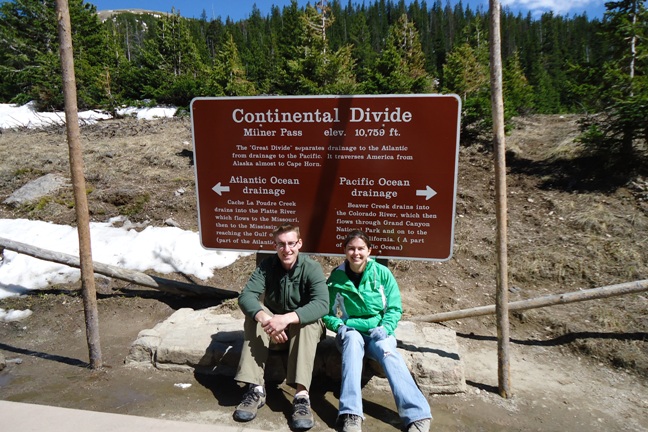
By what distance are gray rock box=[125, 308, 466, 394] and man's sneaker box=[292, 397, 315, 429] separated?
0.56 m

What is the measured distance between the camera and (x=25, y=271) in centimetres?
609

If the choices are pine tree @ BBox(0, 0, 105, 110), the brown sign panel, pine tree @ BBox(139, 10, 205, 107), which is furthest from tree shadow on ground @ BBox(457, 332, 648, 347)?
pine tree @ BBox(0, 0, 105, 110)

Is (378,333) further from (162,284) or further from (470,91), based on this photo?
(470,91)

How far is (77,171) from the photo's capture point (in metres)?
3.56

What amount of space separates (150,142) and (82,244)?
385 inches

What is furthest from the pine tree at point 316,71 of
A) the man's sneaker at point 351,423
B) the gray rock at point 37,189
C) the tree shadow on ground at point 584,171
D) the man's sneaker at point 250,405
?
the man's sneaker at point 351,423

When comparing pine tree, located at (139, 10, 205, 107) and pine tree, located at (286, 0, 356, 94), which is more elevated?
pine tree, located at (139, 10, 205, 107)

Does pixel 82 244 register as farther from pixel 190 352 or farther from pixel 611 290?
pixel 611 290

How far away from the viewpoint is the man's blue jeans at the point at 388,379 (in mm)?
2955

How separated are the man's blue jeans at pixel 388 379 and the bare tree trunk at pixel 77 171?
224cm

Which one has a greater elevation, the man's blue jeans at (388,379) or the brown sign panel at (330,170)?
the brown sign panel at (330,170)

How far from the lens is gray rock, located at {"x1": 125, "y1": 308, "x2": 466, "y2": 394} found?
3568mm

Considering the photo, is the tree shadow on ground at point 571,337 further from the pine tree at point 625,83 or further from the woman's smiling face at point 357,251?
the pine tree at point 625,83

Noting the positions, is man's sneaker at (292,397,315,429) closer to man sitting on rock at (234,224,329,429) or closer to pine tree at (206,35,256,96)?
man sitting on rock at (234,224,329,429)
